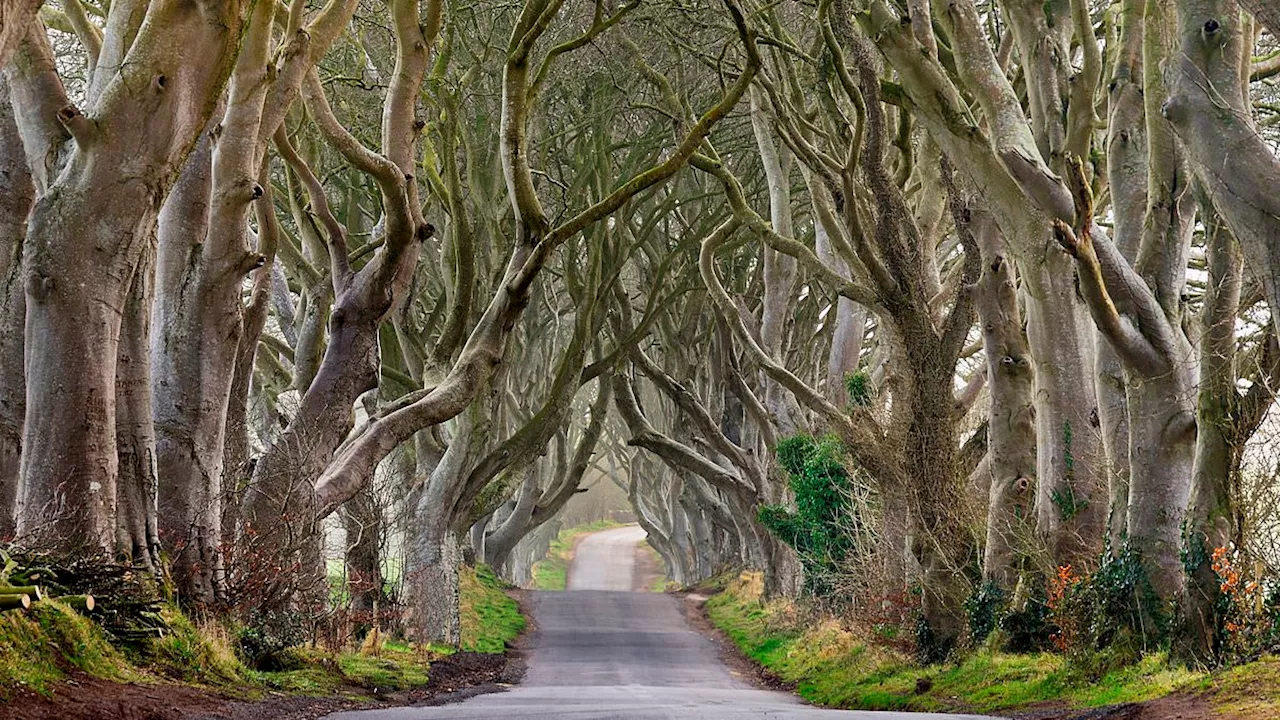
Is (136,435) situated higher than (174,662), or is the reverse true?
(136,435)

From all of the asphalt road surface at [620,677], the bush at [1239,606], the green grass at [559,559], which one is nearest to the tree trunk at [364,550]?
the asphalt road surface at [620,677]

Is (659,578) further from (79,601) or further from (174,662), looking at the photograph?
(79,601)

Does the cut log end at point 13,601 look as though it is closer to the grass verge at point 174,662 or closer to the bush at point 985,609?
the grass verge at point 174,662

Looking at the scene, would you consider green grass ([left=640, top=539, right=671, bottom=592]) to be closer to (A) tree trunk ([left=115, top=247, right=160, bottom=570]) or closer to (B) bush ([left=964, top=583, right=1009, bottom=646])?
(B) bush ([left=964, top=583, right=1009, bottom=646])

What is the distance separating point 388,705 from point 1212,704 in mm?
6768

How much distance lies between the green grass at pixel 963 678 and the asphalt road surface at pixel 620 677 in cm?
89

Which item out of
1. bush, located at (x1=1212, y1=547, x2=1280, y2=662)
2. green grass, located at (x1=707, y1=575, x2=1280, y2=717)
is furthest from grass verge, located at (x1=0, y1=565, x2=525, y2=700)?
bush, located at (x1=1212, y1=547, x2=1280, y2=662)

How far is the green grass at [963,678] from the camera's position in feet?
29.2

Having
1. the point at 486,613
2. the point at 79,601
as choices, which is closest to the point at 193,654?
the point at 79,601

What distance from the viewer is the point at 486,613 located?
2656cm

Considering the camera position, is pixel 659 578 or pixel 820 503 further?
pixel 659 578

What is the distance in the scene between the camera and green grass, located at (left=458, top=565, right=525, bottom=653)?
22.9 metres

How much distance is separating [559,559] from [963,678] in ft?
175

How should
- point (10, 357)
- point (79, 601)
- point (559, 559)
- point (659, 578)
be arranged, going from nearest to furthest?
point (79, 601)
point (10, 357)
point (659, 578)
point (559, 559)
